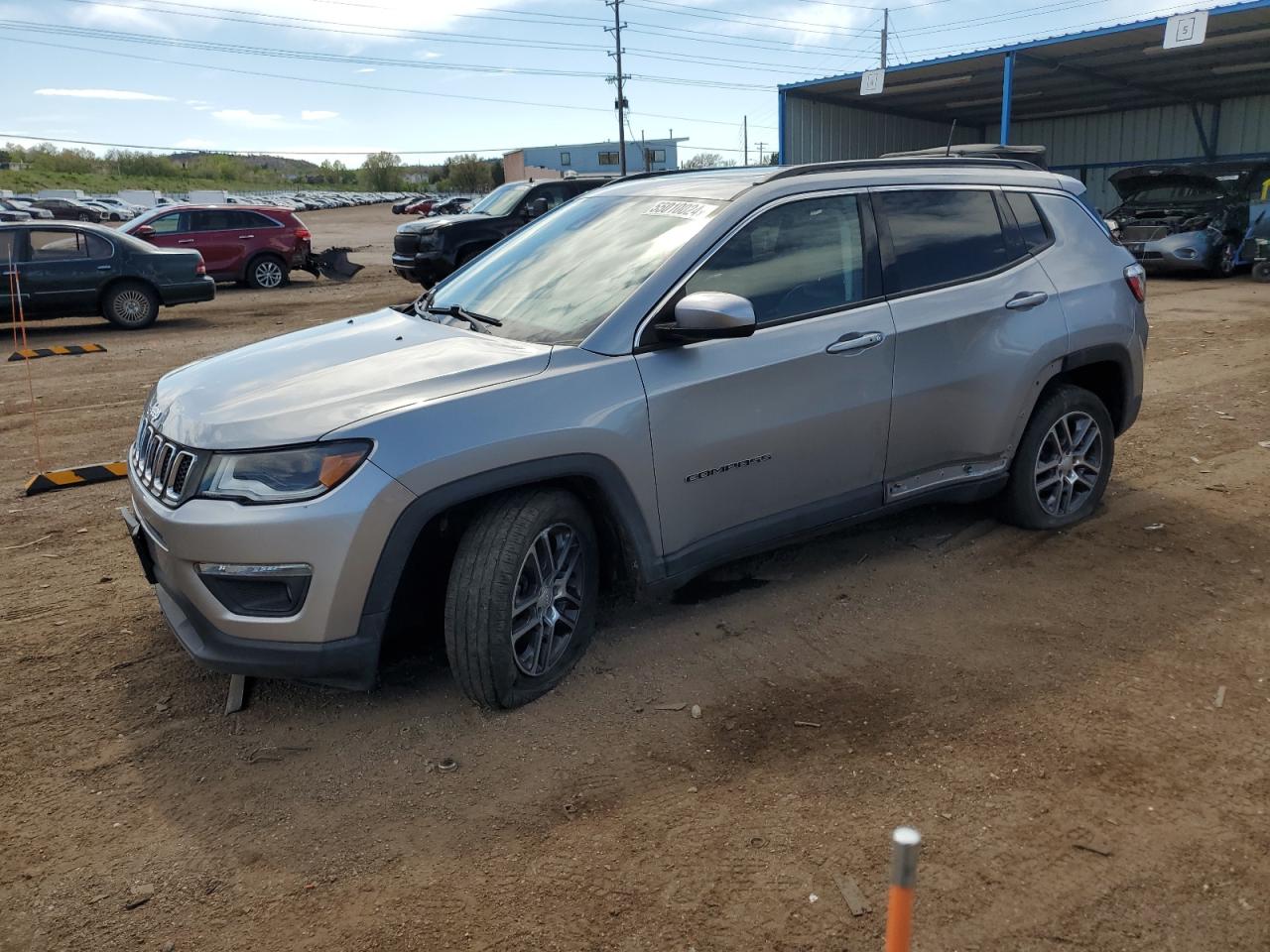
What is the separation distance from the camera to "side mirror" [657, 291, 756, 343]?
11.2ft

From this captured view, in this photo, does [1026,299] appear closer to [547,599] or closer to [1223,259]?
[547,599]

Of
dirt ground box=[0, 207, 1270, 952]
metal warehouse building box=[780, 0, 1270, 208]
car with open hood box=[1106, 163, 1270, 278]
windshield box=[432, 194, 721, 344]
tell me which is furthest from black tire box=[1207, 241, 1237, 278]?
windshield box=[432, 194, 721, 344]

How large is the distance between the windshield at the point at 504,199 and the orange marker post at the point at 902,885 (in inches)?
620

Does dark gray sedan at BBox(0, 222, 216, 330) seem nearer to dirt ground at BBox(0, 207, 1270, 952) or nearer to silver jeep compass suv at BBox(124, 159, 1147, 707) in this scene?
dirt ground at BBox(0, 207, 1270, 952)

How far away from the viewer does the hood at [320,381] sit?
314cm

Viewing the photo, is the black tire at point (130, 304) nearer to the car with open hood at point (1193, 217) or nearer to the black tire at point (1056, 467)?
the black tire at point (1056, 467)

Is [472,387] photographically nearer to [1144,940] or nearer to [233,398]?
[233,398]

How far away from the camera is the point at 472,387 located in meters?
3.28

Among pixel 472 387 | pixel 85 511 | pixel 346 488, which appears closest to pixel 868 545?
pixel 472 387

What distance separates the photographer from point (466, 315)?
4117 millimetres

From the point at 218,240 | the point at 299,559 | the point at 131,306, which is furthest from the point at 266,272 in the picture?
the point at 299,559

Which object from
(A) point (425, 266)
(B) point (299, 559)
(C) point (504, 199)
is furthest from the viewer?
(C) point (504, 199)

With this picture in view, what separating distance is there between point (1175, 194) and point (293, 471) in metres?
19.2

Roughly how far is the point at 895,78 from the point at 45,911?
25.1 metres
